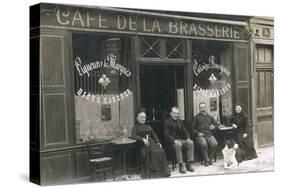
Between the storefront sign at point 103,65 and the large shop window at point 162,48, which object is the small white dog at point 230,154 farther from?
the storefront sign at point 103,65

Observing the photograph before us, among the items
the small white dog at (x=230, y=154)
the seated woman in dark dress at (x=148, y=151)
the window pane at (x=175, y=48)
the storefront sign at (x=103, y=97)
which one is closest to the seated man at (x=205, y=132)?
the small white dog at (x=230, y=154)

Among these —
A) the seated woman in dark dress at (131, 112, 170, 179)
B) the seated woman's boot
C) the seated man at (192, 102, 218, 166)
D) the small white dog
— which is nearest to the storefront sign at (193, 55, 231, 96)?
the seated man at (192, 102, 218, 166)

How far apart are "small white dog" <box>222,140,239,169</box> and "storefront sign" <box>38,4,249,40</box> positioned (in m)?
1.70

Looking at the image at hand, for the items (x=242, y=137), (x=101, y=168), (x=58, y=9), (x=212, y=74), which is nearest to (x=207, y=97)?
(x=212, y=74)

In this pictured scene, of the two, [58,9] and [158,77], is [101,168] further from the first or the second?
[58,9]

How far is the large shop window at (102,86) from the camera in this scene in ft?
26.1

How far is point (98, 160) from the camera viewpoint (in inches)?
317

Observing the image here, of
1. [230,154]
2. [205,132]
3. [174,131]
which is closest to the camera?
[174,131]

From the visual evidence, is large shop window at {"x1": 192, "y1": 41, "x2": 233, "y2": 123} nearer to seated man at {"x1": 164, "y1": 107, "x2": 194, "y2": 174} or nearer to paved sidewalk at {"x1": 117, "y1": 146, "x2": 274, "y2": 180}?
seated man at {"x1": 164, "y1": 107, "x2": 194, "y2": 174}

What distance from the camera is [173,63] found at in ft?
28.8

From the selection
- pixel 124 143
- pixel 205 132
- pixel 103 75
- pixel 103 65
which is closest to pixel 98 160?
pixel 124 143

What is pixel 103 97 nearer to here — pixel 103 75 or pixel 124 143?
pixel 103 75

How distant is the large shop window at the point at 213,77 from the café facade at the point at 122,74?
0.02m

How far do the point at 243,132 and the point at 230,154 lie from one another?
1.52 ft
